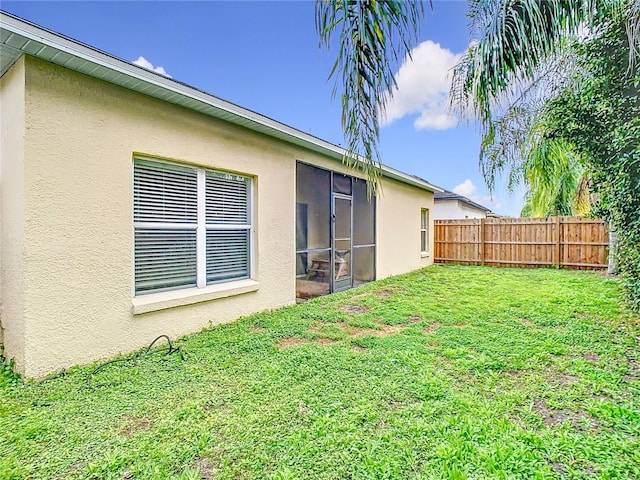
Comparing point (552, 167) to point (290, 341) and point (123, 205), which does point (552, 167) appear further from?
point (123, 205)

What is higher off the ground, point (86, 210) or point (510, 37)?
point (510, 37)

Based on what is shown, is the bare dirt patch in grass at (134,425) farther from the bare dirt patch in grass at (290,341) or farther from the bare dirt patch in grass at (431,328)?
the bare dirt patch in grass at (431,328)

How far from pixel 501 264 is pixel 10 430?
15.0m

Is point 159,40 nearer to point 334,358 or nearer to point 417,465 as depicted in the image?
point 334,358

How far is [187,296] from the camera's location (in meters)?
4.67

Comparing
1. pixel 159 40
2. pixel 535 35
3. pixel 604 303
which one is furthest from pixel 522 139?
pixel 159 40

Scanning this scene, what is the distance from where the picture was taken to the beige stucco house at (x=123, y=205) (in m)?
3.38

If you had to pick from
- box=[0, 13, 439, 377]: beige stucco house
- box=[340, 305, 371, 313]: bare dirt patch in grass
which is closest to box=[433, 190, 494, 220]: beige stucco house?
box=[340, 305, 371, 313]: bare dirt patch in grass

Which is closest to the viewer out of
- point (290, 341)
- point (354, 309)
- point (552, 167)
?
point (290, 341)

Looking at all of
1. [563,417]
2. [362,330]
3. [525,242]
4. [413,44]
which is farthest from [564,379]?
[525,242]

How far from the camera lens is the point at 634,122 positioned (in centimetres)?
434

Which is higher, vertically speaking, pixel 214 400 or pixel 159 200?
pixel 159 200

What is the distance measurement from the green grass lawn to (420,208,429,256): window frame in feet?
27.3

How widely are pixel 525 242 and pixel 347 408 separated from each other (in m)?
13.3
